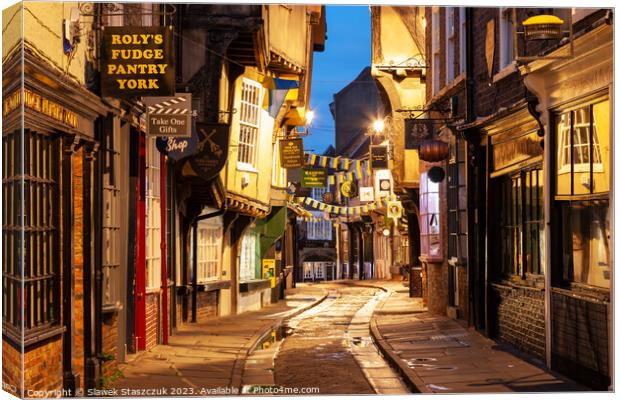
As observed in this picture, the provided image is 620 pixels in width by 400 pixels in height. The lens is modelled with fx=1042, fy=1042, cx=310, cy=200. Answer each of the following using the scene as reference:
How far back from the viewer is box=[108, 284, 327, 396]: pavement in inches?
436

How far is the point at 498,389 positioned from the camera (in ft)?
35.9

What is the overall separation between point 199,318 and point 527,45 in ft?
32.7

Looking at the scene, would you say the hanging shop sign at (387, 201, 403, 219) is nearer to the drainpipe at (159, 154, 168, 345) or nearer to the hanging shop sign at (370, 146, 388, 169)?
the hanging shop sign at (370, 146, 388, 169)

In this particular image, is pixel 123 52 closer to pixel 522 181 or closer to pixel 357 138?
pixel 522 181

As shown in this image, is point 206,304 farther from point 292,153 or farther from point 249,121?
point 292,153

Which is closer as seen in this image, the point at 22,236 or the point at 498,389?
the point at 22,236

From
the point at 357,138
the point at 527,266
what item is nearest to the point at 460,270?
the point at 527,266

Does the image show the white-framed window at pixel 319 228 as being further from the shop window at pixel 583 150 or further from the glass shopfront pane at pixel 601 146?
the glass shopfront pane at pixel 601 146

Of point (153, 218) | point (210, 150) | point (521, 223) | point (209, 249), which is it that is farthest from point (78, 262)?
point (209, 249)

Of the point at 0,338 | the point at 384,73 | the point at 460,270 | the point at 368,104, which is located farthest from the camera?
the point at 368,104

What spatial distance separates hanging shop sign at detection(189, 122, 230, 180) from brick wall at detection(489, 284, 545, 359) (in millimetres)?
4943

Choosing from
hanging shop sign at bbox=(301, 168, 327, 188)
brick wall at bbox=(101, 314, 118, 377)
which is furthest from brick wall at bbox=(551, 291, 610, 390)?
hanging shop sign at bbox=(301, 168, 327, 188)

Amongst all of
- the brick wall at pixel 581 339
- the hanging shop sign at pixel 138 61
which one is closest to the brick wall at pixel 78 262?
the hanging shop sign at pixel 138 61

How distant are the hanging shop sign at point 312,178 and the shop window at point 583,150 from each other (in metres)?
20.9
